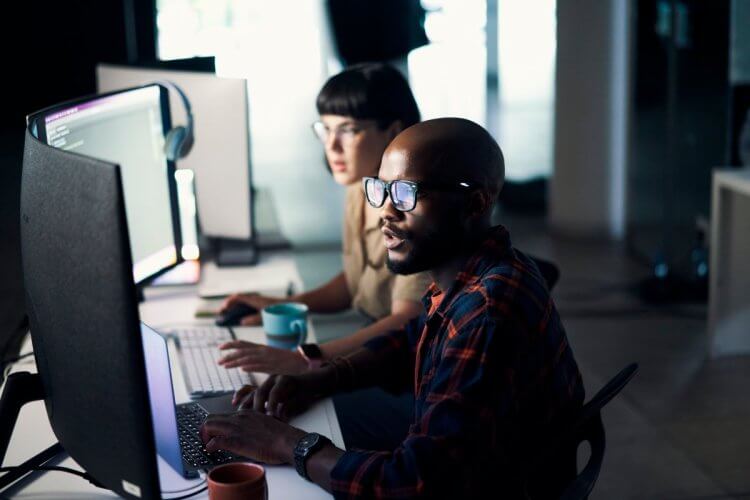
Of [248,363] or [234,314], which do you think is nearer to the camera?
[248,363]

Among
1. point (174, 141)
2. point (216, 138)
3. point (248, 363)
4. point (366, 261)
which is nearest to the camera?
point (248, 363)

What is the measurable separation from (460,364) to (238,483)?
35 cm

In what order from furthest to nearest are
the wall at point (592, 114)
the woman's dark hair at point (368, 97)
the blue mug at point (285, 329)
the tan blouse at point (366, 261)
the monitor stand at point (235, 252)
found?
1. the wall at point (592, 114)
2. the monitor stand at point (235, 252)
3. the tan blouse at point (366, 261)
4. the woman's dark hair at point (368, 97)
5. the blue mug at point (285, 329)

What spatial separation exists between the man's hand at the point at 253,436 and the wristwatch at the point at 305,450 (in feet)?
0.07

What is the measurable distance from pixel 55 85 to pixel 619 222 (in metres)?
4.07

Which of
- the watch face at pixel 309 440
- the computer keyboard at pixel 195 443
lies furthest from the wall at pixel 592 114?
the watch face at pixel 309 440

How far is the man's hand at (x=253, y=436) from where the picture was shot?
1487 millimetres

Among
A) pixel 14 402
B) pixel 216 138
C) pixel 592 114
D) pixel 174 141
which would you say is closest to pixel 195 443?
pixel 14 402

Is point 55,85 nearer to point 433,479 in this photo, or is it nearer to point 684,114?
point 433,479

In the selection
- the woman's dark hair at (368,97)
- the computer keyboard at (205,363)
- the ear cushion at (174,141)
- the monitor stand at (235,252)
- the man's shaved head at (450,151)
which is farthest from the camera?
the monitor stand at (235,252)

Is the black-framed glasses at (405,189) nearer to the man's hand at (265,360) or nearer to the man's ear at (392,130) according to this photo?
the man's hand at (265,360)

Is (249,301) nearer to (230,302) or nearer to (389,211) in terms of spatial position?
(230,302)

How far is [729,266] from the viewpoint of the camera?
3889mm

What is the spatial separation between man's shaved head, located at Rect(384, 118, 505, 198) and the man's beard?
0.29 feet
